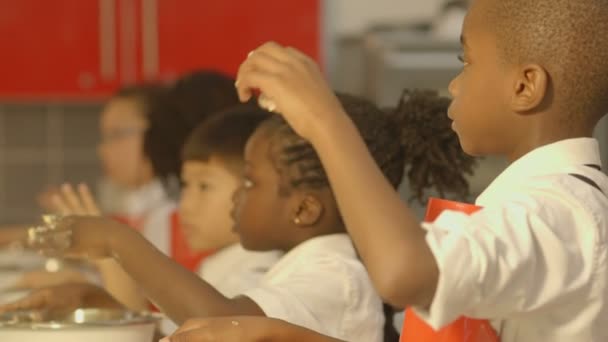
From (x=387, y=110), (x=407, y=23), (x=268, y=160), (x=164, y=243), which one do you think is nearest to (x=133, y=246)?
(x=268, y=160)

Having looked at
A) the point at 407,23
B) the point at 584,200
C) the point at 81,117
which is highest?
the point at 584,200

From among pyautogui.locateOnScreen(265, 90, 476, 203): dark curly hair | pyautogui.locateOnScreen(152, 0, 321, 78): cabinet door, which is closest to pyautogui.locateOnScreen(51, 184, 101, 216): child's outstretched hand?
pyautogui.locateOnScreen(265, 90, 476, 203): dark curly hair

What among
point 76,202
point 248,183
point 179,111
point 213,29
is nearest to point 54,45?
point 213,29

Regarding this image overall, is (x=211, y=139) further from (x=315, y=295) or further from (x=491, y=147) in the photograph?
(x=491, y=147)

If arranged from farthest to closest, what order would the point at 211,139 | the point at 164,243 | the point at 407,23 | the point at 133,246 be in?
the point at 407,23, the point at 164,243, the point at 211,139, the point at 133,246

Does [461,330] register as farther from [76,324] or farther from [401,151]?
[401,151]

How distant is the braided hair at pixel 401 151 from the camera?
156 centimetres

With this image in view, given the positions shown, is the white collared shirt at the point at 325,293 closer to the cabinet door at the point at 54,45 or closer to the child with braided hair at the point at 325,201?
the child with braided hair at the point at 325,201

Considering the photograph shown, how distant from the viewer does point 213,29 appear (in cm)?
399

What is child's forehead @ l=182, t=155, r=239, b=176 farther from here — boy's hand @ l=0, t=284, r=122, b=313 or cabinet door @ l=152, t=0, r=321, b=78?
cabinet door @ l=152, t=0, r=321, b=78

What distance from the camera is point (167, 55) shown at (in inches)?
158

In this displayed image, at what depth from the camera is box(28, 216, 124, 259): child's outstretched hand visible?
130 centimetres

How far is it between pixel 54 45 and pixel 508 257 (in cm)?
324

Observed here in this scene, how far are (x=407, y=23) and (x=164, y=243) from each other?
1334 millimetres
